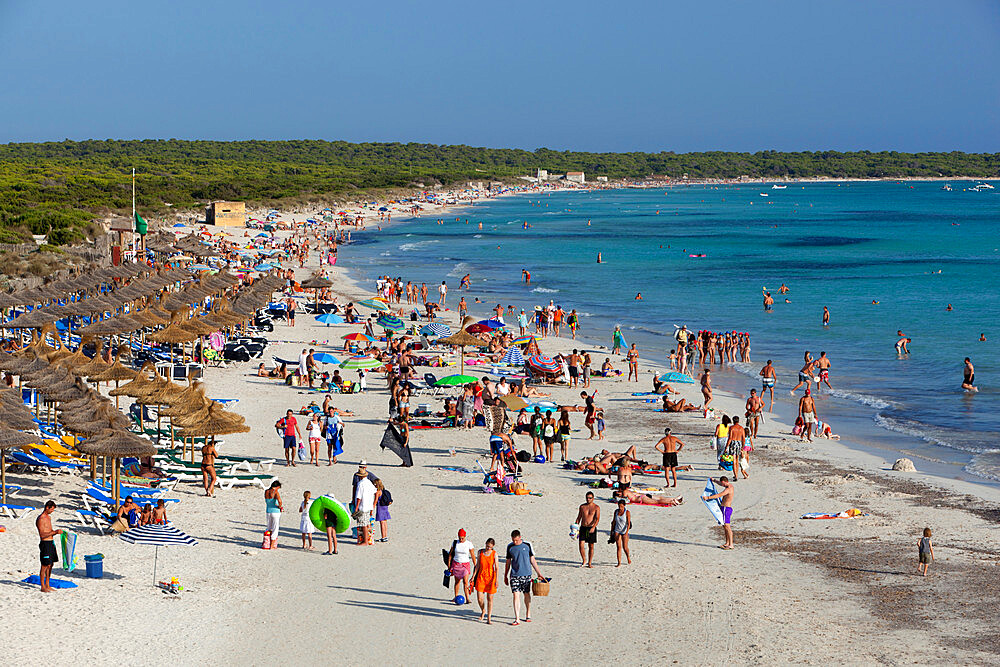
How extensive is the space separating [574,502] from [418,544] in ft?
10.3

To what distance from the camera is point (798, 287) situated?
5081cm

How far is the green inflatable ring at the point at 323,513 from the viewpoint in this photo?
12.9 metres

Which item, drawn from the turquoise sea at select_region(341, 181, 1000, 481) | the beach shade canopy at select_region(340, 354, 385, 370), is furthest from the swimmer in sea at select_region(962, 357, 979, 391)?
the beach shade canopy at select_region(340, 354, 385, 370)

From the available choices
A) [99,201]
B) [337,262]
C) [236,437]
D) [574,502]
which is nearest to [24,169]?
[99,201]

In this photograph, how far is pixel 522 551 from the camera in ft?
34.9

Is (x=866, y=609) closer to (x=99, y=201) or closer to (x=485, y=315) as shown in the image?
(x=485, y=315)

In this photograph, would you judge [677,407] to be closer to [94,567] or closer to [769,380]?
[769,380]

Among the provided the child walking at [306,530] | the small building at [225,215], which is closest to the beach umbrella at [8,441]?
the child walking at [306,530]

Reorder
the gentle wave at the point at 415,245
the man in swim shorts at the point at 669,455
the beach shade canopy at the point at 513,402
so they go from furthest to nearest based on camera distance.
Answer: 1. the gentle wave at the point at 415,245
2. the beach shade canopy at the point at 513,402
3. the man in swim shorts at the point at 669,455

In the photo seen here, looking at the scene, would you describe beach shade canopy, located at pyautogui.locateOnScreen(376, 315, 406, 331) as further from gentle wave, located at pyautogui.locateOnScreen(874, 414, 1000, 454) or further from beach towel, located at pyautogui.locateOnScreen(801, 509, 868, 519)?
beach towel, located at pyautogui.locateOnScreen(801, 509, 868, 519)

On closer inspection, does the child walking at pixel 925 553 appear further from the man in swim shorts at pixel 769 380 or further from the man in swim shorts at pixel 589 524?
the man in swim shorts at pixel 769 380

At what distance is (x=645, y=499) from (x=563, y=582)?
12.4ft

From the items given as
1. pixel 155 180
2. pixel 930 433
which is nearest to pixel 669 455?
pixel 930 433

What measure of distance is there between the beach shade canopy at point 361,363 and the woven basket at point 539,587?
1410 cm
